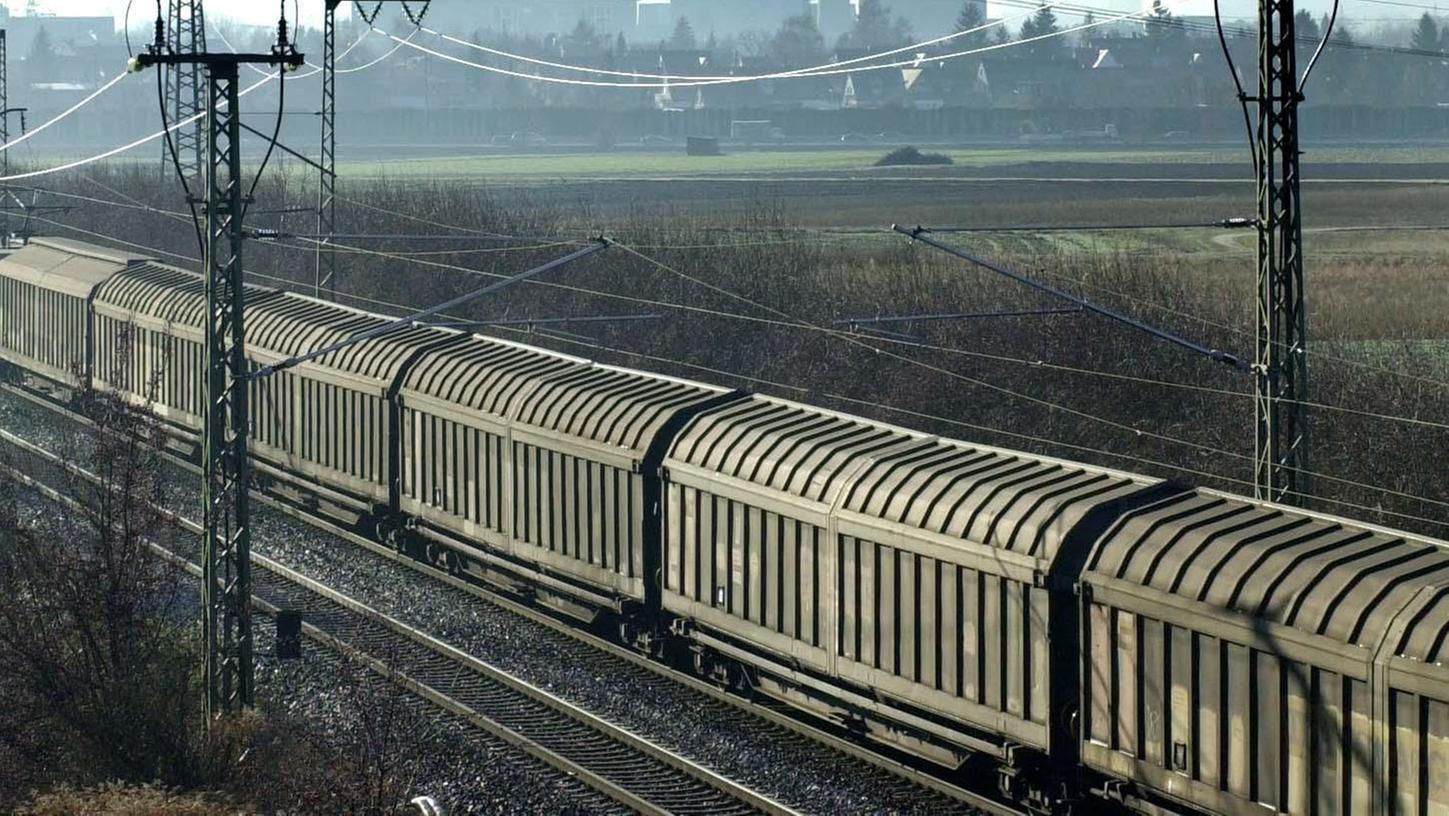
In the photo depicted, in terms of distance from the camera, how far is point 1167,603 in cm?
1580

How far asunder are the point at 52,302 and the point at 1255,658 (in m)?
36.2

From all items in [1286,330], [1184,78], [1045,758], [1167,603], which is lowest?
[1045,758]

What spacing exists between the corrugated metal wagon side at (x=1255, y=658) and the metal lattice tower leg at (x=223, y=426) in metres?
10.1

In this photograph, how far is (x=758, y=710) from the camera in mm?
21500

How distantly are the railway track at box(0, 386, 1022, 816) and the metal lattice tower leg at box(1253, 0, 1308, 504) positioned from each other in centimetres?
484

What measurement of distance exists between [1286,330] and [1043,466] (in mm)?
3251

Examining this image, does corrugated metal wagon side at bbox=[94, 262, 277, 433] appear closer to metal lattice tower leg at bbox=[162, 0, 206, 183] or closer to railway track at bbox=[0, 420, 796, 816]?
metal lattice tower leg at bbox=[162, 0, 206, 183]

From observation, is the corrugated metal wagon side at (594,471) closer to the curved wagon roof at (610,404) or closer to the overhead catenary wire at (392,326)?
the curved wagon roof at (610,404)

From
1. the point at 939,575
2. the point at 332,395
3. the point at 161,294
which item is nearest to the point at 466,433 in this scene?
the point at 332,395

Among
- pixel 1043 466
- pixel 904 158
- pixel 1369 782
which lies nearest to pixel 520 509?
pixel 1043 466

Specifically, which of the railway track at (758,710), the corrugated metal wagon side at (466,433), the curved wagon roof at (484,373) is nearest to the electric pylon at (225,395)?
the railway track at (758,710)

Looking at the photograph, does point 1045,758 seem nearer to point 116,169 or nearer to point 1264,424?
point 1264,424

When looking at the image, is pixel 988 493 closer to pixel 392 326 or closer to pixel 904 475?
pixel 904 475

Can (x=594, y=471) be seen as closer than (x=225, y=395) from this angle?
No
